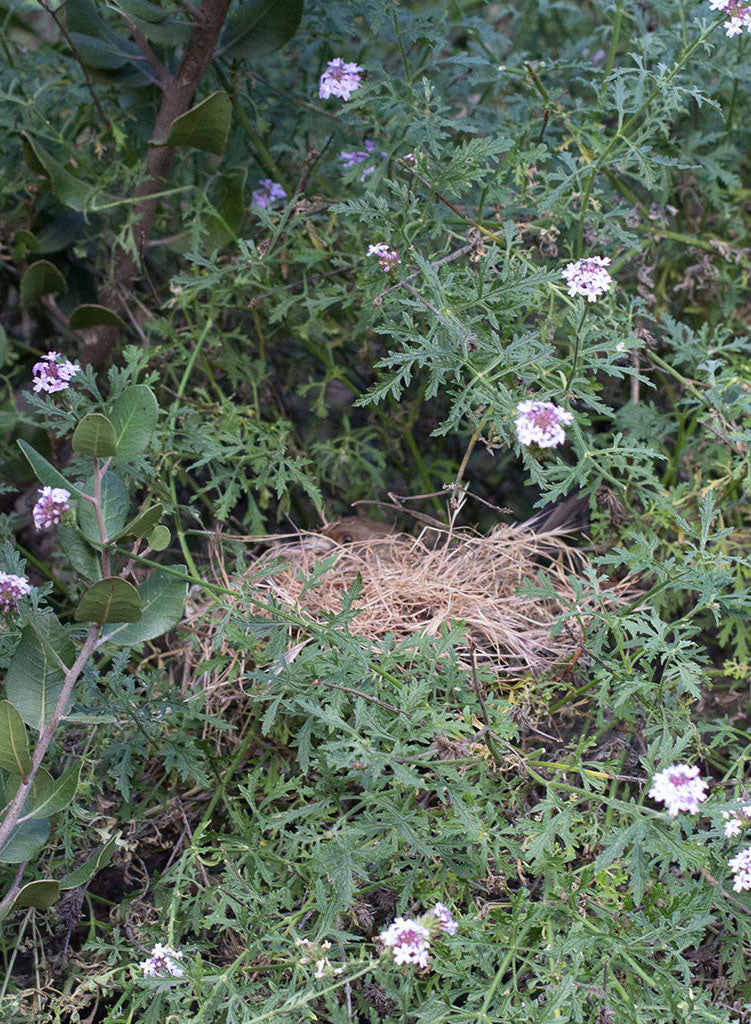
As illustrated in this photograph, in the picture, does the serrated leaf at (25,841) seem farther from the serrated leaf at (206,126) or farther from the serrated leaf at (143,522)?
the serrated leaf at (206,126)

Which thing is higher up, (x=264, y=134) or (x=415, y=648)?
(x=264, y=134)

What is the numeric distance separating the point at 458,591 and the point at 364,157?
862 millimetres

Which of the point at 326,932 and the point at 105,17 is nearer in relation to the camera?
the point at 326,932

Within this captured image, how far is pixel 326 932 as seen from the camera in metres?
1.18

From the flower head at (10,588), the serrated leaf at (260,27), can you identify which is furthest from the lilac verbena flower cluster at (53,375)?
the serrated leaf at (260,27)

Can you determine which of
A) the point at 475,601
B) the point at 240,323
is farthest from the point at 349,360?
the point at 475,601

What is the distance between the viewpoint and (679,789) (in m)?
1.12

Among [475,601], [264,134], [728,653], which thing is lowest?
[728,653]

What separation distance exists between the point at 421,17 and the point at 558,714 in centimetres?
133

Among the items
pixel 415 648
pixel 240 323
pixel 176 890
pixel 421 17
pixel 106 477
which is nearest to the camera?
pixel 176 890

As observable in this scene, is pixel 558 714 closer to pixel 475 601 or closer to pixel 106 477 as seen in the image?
pixel 475 601

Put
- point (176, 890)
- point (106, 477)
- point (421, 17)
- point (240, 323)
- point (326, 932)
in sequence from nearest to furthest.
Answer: point (326, 932), point (176, 890), point (106, 477), point (421, 17), point (240, 323)

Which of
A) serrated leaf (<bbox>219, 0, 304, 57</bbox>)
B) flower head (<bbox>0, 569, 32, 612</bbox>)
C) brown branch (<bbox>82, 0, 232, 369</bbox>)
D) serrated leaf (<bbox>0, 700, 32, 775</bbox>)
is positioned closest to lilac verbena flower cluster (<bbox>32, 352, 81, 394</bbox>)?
flower head (<bbox>0, 569, 32, 612</bbox>)

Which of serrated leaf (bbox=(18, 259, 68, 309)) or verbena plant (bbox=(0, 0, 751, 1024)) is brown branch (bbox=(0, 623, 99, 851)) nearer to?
verbena plant (bbox=(0, 0, 751, 1024))
